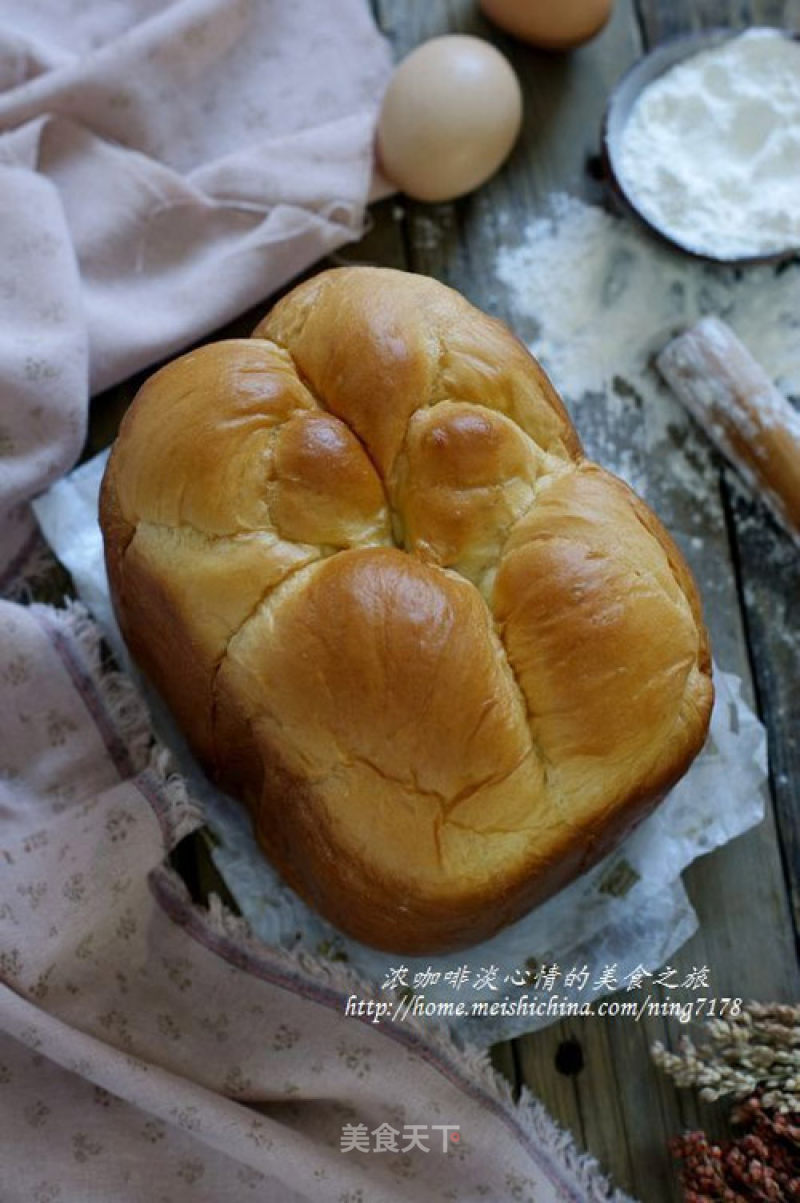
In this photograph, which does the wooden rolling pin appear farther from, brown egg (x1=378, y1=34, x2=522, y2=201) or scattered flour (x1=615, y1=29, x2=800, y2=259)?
brown egg (x1=378, y1=34, x2=522, y2=201)

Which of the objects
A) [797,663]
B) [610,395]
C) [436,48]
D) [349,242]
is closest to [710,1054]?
[797,663]

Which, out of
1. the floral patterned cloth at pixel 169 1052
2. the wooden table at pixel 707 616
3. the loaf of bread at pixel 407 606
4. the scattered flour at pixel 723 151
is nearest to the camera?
the loaf of bread at pixel 407 606

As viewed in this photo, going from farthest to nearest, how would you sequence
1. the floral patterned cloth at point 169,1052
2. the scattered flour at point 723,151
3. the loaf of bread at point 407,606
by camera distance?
the scattered flour at point 723,151
the floral patterned cloth at point 169,1052
the loaf of bread at point 407,606

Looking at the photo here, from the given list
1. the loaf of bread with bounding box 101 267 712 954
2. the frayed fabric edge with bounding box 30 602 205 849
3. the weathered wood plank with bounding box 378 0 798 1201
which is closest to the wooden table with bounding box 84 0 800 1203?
the weathered wood plank with bounding box 378 0 798 1201

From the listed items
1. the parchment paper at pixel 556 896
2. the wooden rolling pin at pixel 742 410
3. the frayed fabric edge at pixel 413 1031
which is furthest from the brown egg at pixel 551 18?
the frayed fabric edge at pixel 413 1031

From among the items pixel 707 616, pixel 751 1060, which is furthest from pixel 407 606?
pixel 751 1060

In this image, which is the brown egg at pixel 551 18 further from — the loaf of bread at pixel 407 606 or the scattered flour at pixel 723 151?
the loaf of bread at pixel 407 606

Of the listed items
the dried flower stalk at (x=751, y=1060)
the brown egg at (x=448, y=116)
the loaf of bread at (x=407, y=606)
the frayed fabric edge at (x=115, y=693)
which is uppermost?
the brown egg at (x=448, y=116)
